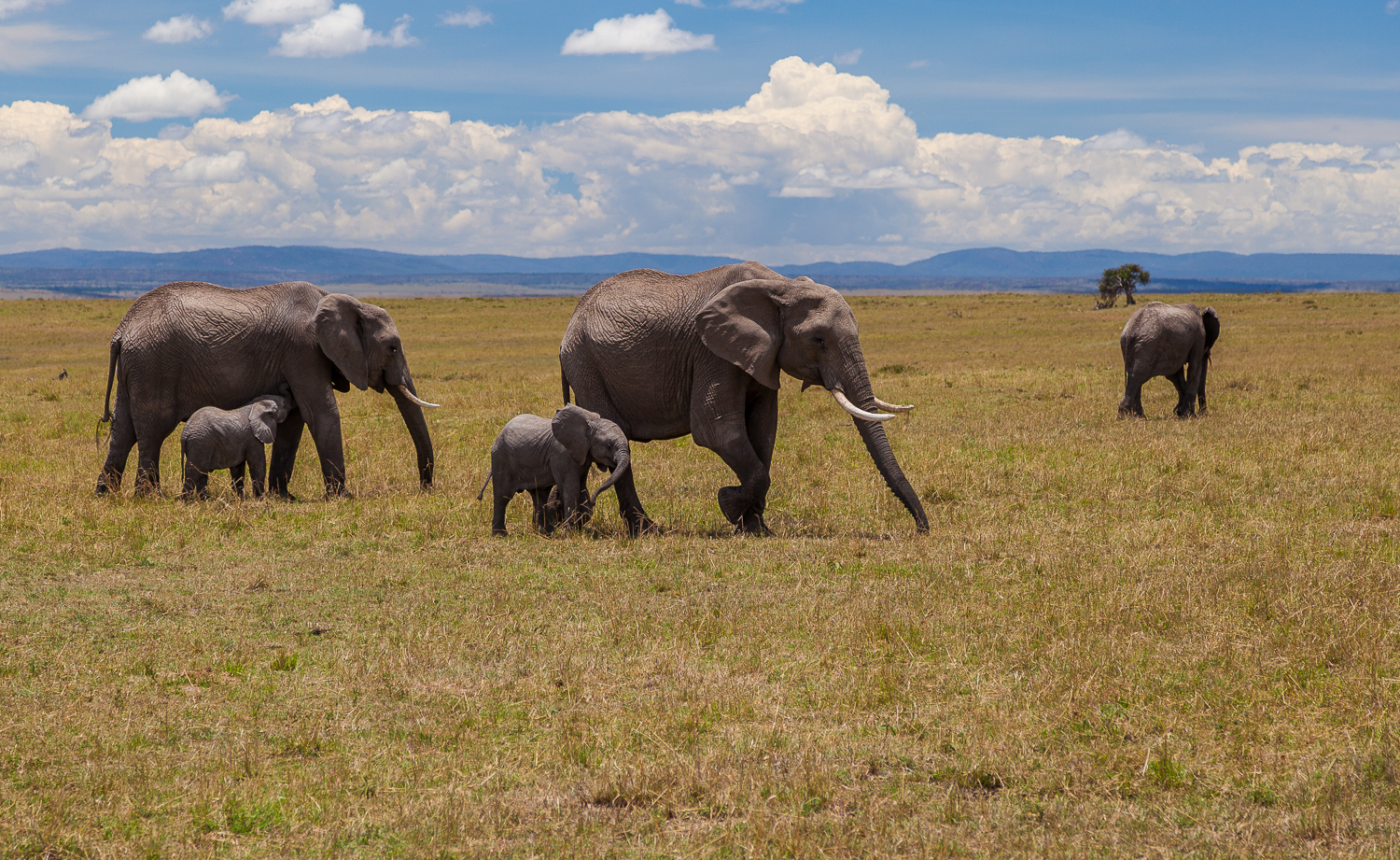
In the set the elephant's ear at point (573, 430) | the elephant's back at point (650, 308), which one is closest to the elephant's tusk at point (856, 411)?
the elephant's back at point (650, 308)

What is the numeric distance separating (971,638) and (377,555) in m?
5.63

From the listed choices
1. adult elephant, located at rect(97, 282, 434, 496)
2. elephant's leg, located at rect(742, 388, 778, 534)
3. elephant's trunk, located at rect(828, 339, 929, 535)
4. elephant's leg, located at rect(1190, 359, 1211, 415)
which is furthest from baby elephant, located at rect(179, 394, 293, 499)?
elephant's leg, located at rect(1190, 359, 1211, 415)

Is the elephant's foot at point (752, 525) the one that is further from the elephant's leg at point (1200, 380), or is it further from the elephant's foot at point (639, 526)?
the elephant's leg at point (1200, 380)

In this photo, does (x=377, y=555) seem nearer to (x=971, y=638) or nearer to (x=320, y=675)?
(x=320, y=675)

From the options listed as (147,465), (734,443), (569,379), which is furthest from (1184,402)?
(147,465)

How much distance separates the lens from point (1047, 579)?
367 inches

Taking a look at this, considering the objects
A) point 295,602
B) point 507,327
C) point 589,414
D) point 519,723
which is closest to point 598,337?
point 589,414

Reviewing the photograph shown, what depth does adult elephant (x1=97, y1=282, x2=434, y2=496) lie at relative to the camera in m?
13.6

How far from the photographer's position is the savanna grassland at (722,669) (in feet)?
16.7

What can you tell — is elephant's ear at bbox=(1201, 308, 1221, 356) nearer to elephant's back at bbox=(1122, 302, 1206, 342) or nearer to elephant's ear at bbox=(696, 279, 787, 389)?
elephant's back at bbox=(1122, 302, 1206, 342)

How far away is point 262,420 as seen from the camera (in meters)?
13.0

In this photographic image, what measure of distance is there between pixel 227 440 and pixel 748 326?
19.9ft

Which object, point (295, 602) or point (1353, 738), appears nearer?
point (1353, 738)

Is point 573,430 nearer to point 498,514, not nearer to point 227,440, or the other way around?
point 498,514
